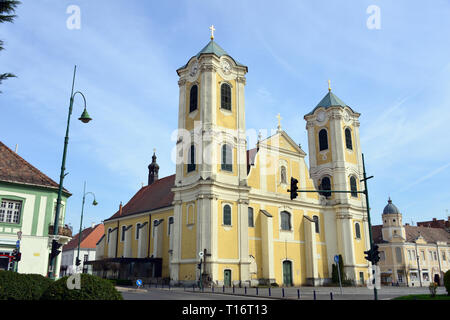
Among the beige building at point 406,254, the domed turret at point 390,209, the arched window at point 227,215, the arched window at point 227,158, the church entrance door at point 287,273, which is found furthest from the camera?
the domed turret at point 390,209

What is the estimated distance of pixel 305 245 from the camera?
43.5m

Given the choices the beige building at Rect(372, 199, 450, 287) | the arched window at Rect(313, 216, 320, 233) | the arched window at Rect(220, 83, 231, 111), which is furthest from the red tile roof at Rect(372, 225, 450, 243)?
the arched window at Rect(220, 83, 231, 111)

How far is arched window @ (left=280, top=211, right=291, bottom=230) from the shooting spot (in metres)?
42.6

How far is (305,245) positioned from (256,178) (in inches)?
365

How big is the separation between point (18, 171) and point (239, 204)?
61.6 ft

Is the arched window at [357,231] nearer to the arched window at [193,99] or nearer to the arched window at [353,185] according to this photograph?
the arched window at [353,185]

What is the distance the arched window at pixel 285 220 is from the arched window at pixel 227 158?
861cm

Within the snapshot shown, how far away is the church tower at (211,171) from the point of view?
3544 centimetres

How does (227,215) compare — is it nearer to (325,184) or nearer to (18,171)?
(325,184)

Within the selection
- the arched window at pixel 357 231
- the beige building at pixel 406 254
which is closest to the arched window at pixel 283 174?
the arched window at pixel 357 231

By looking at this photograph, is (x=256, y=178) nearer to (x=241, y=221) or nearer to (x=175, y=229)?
(x=241, y=221)

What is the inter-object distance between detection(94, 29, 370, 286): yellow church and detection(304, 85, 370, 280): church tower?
0.41ft

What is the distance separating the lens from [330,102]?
5103cm
